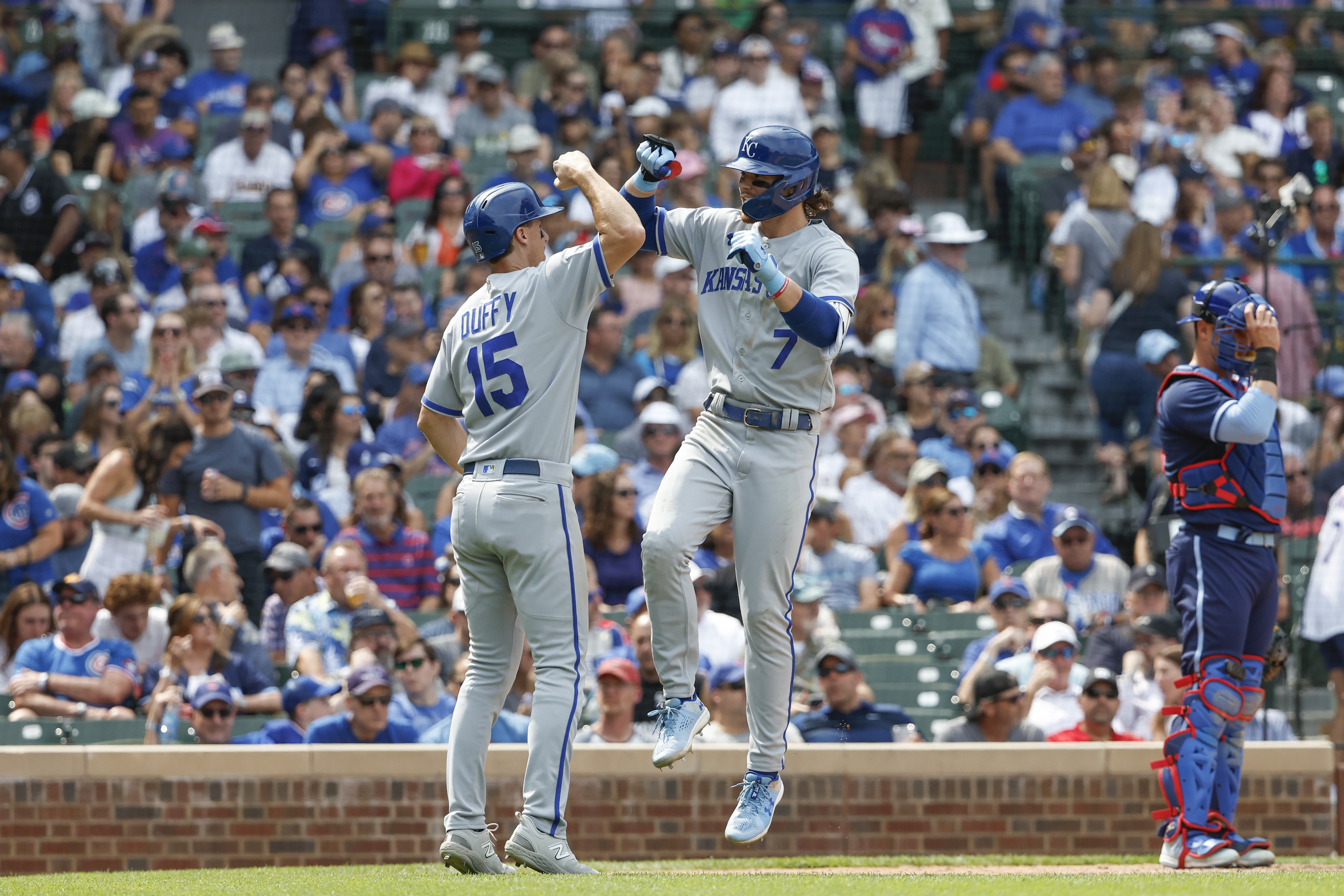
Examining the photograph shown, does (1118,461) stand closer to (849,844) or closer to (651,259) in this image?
(651,259)

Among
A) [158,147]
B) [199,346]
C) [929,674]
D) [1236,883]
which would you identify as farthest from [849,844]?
[158,147]

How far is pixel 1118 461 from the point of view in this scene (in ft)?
39.9

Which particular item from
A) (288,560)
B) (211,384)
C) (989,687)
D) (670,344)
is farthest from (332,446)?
(989,687)

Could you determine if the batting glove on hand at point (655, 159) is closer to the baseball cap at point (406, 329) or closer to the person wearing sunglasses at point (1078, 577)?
the person wearing sunglasses at point (1078, 577)

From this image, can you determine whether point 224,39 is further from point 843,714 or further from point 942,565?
point 843,714

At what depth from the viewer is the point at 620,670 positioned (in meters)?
8.25

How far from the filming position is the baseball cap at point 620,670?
8.23 metres

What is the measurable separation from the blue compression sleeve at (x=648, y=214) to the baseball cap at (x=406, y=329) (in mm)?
5675

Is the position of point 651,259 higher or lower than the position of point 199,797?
higher

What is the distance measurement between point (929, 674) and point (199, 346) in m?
5.46

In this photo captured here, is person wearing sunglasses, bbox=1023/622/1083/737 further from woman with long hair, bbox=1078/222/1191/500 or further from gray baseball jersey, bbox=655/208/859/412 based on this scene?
woman with long hair, bbox=1078/222/1191/500

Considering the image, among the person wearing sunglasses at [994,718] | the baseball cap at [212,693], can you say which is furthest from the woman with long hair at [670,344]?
the baseball cap at [212,693]

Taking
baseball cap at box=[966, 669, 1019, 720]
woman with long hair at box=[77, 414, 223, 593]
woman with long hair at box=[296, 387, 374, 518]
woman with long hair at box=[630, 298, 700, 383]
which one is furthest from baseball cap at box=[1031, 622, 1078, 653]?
woman with long hair at box=[77, 414, 223, 593]

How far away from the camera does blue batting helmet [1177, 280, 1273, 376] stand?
22.6 feet
